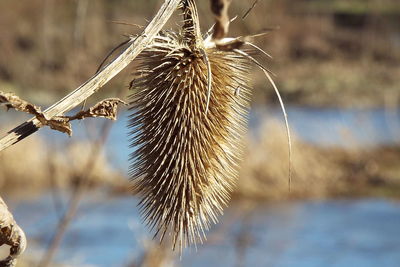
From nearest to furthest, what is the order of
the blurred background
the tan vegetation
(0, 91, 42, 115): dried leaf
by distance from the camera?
(0, 91, 42, 115): dried leaf → the blurred background → the tan vegetation

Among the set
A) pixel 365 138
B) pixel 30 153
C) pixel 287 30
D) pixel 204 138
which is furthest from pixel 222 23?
pixel 287 30

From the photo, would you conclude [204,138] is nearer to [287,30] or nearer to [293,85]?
[293,85]

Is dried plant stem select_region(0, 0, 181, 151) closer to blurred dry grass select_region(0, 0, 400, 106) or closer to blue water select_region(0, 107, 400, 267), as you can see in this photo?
blue water select_region(0, 107, 400, 267)

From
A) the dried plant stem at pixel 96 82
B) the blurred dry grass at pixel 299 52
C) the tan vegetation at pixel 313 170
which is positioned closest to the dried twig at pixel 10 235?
the dried plant stem at pixel 96 82

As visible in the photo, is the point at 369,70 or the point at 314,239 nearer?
the point at 314,239

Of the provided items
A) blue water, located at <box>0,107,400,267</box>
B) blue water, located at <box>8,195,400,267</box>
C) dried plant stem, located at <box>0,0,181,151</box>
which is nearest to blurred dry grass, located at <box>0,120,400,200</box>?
blue water, located at <box>0,107,400,267</box>

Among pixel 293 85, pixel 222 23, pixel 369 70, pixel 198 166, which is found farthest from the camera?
pixel 369 70

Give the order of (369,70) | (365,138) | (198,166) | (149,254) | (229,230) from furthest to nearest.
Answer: (369,70)
(365,138)
(229,230)
(149,254)
(198,166)
